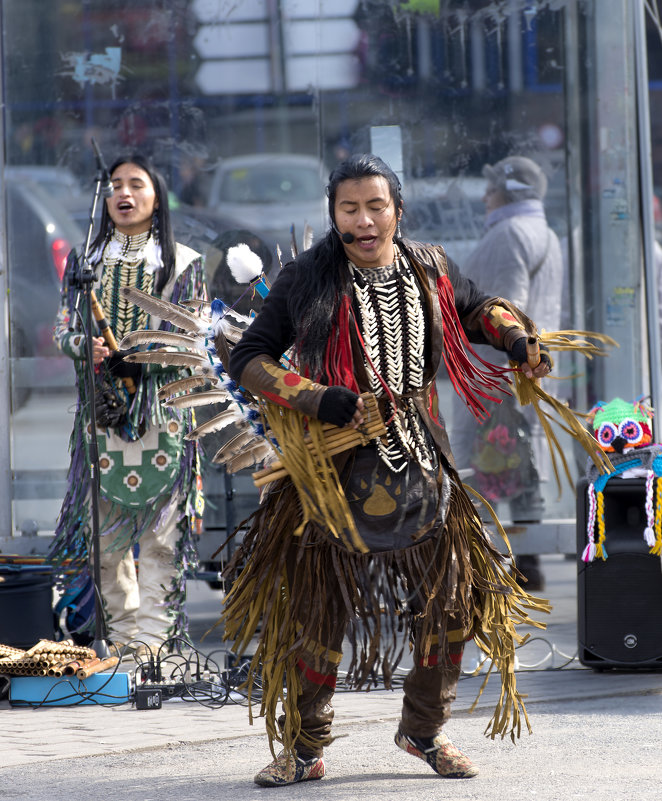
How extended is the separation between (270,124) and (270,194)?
1.21 feet

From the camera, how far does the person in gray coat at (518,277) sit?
22.6 ft

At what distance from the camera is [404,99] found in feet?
22.8

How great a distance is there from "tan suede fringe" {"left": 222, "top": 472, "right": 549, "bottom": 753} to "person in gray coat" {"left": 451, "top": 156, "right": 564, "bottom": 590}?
2.97 metres

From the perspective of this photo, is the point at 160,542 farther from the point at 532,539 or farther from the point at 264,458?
the point at 532,539

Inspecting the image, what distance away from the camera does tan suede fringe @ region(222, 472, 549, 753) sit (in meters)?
3.83

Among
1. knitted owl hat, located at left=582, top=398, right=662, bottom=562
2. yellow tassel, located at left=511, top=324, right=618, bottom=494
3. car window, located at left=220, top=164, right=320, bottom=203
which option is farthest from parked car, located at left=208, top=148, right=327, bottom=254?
yellow tassel, located at left=511, top=324, right=618, bottom=494

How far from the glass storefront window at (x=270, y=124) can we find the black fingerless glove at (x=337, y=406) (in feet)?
10.8

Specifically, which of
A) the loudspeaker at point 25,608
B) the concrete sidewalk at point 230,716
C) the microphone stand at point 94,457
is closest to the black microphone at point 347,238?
the concrete sidewalk at point 230,716

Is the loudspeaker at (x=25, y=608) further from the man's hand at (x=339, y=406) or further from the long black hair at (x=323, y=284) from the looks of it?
the man's hand at (x=339, y=406)

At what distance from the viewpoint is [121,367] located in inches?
227

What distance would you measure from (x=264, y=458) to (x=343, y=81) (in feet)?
10.4

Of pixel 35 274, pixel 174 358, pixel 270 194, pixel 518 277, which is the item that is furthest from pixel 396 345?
pixel 35 274

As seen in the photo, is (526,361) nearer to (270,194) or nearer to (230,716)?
(230,716)

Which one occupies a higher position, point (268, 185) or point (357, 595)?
point (268, 185)
